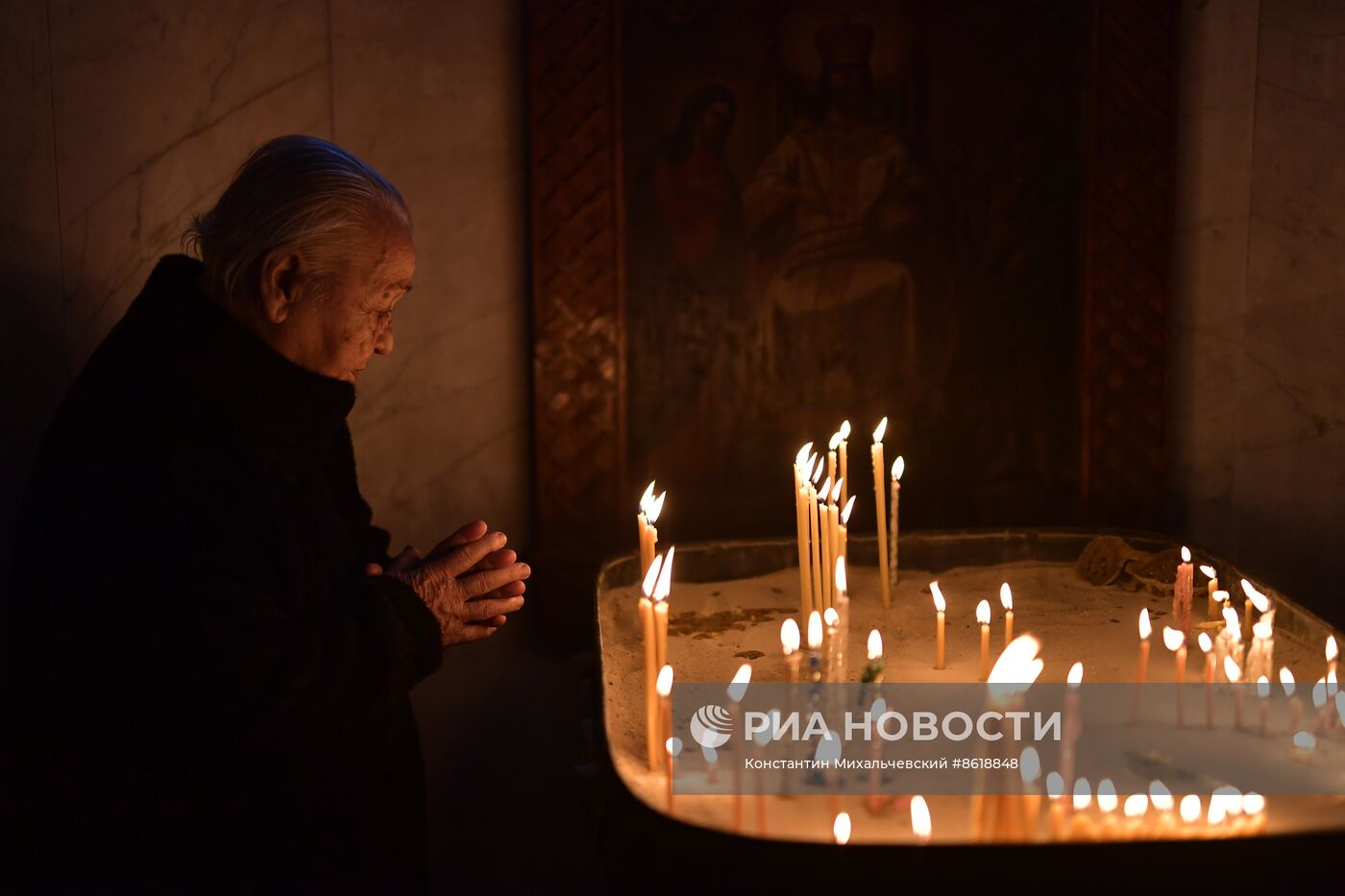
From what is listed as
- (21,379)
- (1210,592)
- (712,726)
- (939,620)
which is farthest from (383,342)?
(1210,592)

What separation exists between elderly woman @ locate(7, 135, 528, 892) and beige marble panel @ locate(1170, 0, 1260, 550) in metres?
2.85

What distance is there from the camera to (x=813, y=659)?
2.22 meters

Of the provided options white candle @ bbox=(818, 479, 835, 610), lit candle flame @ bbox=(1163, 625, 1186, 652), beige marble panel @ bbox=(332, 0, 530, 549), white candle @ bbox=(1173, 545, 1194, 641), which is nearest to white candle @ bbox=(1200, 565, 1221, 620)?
white candle @ bbox=(1173, 545, 1194, 641)

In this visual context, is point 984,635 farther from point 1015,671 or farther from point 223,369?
point 223,369

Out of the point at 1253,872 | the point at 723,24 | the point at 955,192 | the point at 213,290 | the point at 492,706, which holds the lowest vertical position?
the point at 492,706

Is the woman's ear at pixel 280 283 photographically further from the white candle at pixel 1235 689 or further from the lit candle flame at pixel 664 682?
the white candle at pixel 1235 689

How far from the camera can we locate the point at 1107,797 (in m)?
1.91

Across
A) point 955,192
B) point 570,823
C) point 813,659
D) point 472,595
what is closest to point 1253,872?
point 813,659

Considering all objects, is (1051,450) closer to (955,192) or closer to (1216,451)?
(1216,451)

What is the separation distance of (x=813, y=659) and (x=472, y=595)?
2.13 feet

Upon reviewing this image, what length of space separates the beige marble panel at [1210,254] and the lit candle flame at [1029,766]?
102 inches

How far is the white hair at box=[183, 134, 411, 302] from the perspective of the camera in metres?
2.10

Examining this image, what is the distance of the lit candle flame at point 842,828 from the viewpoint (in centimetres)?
184

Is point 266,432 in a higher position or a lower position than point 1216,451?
higher
